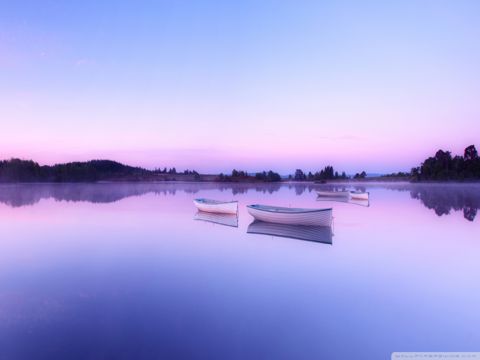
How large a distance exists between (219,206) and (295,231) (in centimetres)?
1105

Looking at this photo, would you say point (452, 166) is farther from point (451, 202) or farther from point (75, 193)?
point (75, 193)

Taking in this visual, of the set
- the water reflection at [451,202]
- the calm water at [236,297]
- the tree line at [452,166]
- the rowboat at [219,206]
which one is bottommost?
the calm water at [236,297]

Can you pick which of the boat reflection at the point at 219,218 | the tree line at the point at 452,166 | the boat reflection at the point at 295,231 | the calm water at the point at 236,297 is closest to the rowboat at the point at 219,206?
the boat reflection at the point at 219,218

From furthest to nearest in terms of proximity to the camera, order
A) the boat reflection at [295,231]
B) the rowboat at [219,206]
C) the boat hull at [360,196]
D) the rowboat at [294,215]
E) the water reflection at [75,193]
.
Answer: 1. the water reflection at [75,193]
2. the boat hull at [360,196]
3. the rowboat at [219,206]
4. the rowboat at [294,215]
5. the boat reflection at [295,231]

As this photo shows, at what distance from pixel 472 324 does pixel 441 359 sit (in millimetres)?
3592

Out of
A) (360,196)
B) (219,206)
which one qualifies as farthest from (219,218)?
(360,196)

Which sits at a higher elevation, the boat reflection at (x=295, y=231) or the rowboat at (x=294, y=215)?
the rowboat at (x=294, y=215)

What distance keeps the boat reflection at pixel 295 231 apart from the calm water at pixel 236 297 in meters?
0.96

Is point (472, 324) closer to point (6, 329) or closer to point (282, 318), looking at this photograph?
point (282, 318)

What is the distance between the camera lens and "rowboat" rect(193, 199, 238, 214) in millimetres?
29439

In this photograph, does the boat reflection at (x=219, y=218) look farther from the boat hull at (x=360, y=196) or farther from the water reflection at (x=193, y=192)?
the boat hull at (x=360, y=196)

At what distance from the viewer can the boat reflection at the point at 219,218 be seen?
26.0 meters

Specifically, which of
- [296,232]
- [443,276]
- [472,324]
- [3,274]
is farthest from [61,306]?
[296,232]

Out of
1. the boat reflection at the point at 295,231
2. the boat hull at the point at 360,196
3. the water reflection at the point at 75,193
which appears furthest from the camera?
the water reflection at the point at 75,193
